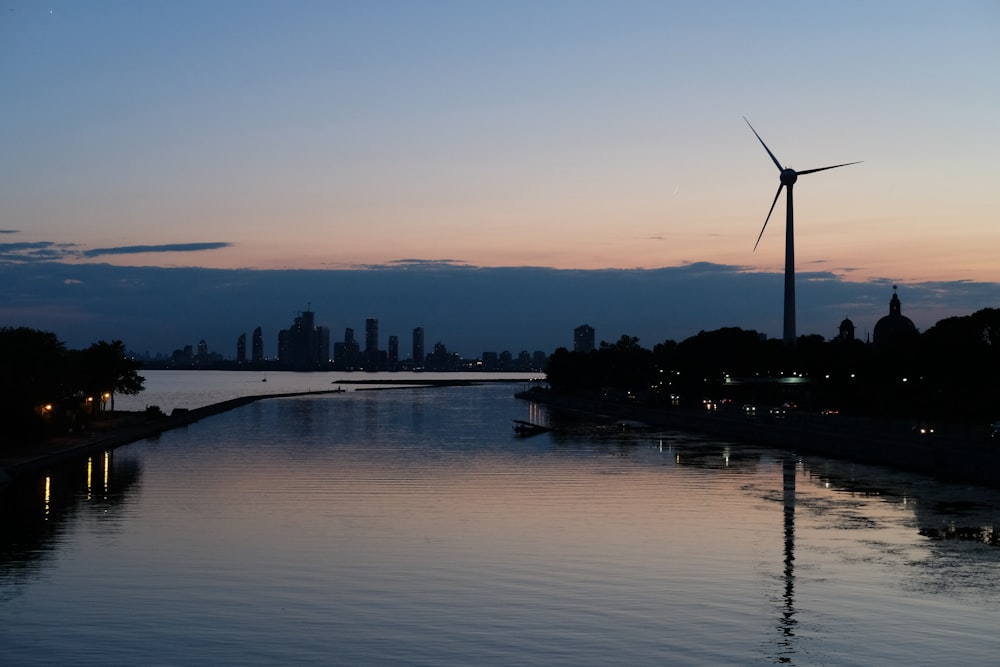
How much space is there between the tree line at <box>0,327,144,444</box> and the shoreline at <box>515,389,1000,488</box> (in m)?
57.7

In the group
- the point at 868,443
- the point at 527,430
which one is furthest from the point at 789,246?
the point at 868,443

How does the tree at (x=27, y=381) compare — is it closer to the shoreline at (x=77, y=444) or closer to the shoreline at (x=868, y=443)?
the shoreline at (x=77, y=444)

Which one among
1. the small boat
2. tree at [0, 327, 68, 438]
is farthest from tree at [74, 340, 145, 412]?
the small boat

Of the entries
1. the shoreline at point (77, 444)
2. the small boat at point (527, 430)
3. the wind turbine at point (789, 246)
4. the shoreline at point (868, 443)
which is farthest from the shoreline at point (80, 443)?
the wind turbine at point (789, 246)

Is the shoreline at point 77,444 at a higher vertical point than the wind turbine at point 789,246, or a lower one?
lower

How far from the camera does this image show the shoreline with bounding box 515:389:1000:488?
215ft

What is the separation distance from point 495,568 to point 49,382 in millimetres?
64729

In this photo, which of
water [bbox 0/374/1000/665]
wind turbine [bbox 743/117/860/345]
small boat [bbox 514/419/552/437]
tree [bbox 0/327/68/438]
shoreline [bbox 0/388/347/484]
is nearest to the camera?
water [bbox 0/374/1000/665]

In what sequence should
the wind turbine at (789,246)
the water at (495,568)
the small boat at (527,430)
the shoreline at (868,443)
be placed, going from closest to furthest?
the water at (495,568) < the shoreline at (868,443) < the small boat at (527,430) < the wind turbine at (789,246)

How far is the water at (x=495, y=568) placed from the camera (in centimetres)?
2512

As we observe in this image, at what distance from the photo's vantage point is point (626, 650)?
2470cm

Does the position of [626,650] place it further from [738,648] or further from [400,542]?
[400,542]

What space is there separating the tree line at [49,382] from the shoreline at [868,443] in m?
→ 57.7

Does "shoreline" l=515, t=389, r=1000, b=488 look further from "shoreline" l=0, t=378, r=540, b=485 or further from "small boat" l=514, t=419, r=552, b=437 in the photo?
"shoreline" l=0, t=378, r=540, b=485
